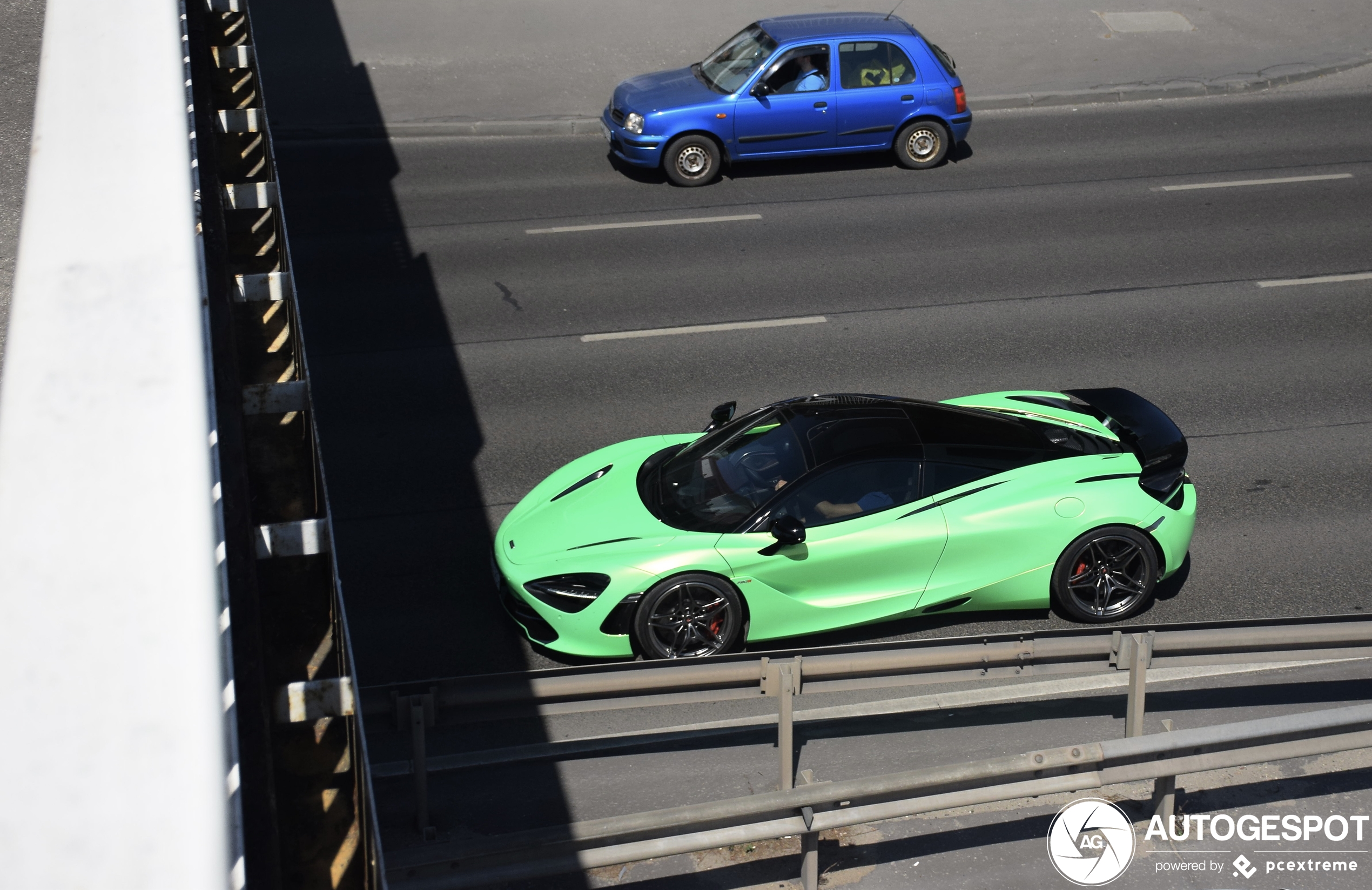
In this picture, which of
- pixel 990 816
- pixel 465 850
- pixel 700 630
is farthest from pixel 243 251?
pixel 990 816

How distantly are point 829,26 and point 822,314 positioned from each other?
5632 mm

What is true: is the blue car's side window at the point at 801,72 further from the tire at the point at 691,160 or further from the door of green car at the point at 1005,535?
the door of green car at the point at 1005,535

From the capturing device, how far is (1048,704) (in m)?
6.11

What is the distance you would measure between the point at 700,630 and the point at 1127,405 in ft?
10.8

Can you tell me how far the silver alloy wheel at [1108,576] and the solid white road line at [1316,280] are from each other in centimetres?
587

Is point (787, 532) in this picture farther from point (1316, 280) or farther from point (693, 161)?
point (693, 161)

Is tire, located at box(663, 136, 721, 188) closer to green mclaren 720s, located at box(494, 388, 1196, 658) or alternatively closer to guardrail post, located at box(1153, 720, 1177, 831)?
green mclaren 720s, located at box(494, 388, 1196, 658)

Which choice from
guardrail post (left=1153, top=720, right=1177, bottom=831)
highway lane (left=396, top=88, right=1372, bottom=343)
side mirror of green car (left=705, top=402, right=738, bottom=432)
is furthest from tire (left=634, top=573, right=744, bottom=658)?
highway lane (left=396, top=88, right=1372, bottom=343)

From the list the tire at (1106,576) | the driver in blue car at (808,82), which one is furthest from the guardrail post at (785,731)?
the driver in blue car at (808,82)

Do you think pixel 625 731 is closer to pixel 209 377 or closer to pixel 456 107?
pixel 209 377

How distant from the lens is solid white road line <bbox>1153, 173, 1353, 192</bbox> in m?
14.2

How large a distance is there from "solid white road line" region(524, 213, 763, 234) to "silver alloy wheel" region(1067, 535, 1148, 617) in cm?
742

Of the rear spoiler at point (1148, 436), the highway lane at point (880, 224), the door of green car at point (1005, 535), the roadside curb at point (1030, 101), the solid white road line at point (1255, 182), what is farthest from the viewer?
the roadside curb at point (1030, 101)

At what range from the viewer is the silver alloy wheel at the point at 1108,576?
6.98m
